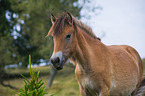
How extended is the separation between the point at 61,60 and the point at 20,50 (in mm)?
14441

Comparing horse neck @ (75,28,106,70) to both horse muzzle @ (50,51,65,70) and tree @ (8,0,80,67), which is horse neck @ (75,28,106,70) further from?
tree @ (8,0,80,67)

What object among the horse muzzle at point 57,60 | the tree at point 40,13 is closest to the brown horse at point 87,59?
the horse muzzle at point 57,60

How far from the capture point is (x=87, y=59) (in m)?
2.74

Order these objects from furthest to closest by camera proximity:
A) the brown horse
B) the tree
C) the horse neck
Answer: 1. the tree
2. the horse neck
3. the brown horse

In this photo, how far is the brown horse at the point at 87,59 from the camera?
2.47 m

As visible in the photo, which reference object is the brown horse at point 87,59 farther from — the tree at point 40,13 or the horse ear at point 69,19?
the tree at point 40,13

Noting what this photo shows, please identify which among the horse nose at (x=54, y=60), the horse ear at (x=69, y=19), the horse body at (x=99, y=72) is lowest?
the horse body at (x=99, y=72)

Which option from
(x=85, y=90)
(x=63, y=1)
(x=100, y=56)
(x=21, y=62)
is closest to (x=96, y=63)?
(x=100, y=56)

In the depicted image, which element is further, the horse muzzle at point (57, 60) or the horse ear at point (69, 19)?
the horse ear at point (69, 19)

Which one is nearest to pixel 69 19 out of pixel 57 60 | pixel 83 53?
pixel 83 53

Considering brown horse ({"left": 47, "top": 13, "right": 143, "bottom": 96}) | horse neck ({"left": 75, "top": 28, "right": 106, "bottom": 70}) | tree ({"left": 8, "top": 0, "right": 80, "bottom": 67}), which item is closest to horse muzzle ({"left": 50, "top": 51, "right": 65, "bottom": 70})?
brown horse ({"left": 47, "top": 13, "right": 143, "bottom": 96})

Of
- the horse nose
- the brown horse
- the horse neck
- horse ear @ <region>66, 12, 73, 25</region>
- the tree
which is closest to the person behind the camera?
the horse nose

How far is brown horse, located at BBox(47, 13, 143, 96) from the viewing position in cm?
247

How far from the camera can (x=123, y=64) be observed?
3.41m
